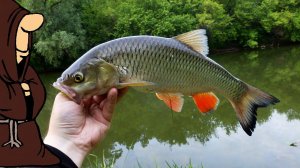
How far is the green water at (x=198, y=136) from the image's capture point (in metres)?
11.6

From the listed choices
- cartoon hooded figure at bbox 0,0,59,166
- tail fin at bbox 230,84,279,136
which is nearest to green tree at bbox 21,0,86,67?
tail fin at bbox 230,84,279,136

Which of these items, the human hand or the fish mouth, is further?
the human hand

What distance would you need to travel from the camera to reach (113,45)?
248cm

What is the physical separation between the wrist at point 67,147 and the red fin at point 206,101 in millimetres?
770

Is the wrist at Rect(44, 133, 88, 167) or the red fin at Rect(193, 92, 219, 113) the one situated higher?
the red fin at Rect(193, 92, 219, 113)

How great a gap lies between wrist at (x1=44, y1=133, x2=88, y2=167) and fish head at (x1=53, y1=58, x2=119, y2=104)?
0.94 ft

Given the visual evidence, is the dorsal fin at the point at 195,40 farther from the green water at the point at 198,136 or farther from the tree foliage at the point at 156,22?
the tree foliage at the point at 156,22

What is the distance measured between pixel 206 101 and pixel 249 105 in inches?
10.8

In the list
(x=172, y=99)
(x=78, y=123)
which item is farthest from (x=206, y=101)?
(x=78, y=123)

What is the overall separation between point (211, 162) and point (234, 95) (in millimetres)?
8764

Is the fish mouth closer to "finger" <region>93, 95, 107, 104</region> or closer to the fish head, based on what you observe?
the fish head

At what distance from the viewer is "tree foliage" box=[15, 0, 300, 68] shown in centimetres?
2862

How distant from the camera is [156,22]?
116 feet

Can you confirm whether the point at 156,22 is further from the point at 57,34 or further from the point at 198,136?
the point at 198,136
